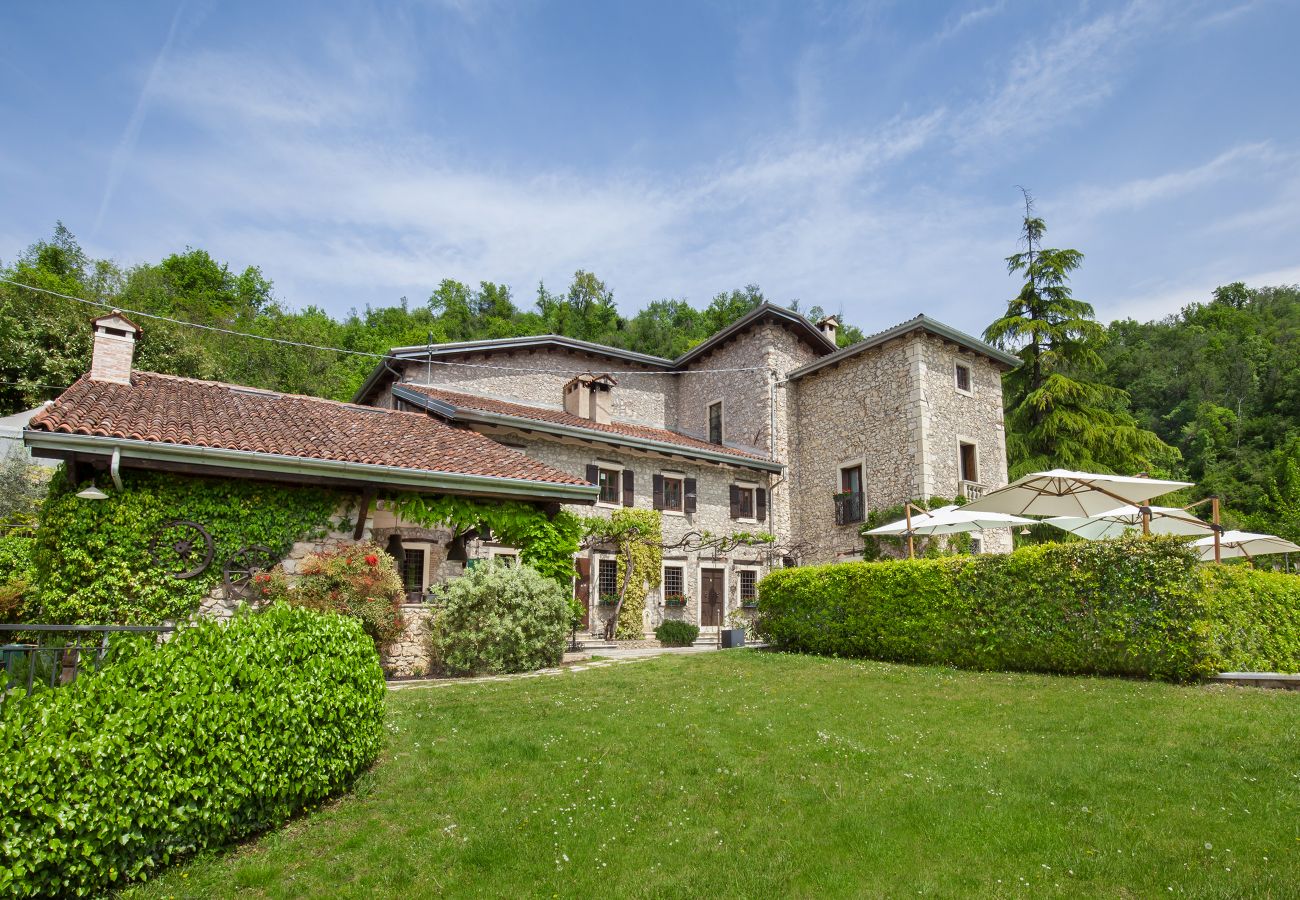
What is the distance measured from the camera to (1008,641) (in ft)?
33.4

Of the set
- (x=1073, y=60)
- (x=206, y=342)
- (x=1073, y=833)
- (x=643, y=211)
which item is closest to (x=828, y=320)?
(x=643, y=211)

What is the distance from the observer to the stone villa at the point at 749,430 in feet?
64.6

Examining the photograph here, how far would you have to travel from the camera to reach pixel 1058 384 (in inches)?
930

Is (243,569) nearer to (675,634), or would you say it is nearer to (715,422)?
(675,634)

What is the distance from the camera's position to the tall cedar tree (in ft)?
77.7

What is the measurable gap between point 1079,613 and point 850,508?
40.2ft

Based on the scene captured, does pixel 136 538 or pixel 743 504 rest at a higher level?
pixel 743 504

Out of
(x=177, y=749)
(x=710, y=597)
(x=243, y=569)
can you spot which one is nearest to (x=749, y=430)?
(x=710, y=597)

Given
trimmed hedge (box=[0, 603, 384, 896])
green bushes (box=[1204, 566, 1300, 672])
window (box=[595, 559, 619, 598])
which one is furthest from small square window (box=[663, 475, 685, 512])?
trimmed hedge (box=[0, 603, 384, 896])

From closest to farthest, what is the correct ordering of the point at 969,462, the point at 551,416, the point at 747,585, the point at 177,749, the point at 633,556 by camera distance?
1. the point at 177,749
2. the point at 633,556
3. the point at 551,416
4. the point at 969,462
5. the point at 747,585

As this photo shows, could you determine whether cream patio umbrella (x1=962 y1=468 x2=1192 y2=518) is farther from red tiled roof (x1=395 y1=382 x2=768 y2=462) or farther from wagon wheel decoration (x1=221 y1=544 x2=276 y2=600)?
wagon wheel decoration (x1=221 y1=544 x2=276 y2=600)

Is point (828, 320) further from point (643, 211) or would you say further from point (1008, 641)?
point (1008, 641)

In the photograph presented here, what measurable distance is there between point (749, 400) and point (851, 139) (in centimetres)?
1317

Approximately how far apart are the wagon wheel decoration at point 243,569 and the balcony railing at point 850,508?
52.9 ft
